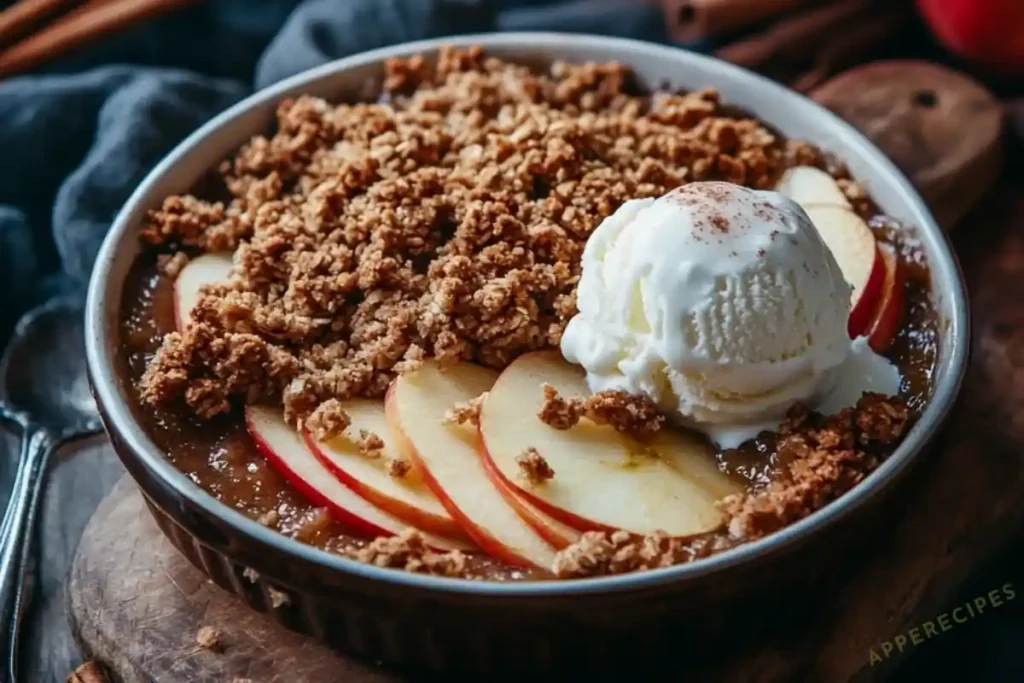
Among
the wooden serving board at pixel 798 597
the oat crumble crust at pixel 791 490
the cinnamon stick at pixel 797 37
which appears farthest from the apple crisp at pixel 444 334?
the cinnamon stick at pixel 797 37

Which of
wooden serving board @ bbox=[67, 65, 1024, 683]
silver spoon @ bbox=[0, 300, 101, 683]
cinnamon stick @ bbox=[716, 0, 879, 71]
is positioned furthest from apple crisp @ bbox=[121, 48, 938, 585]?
cinnamon stick @ bbox=[716, 0, 879, 71]

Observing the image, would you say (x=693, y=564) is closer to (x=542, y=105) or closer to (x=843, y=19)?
(x=542, y=105)

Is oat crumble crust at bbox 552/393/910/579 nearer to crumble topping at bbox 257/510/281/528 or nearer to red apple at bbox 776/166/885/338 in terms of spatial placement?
red apple at bbox 776/166/885/338

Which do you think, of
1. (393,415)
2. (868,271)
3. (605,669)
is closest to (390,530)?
(393,415)

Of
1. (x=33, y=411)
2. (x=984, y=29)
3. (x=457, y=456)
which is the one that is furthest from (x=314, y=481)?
(x=984, y=29)

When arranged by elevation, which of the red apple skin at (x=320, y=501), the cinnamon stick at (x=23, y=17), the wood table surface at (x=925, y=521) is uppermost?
the cinnamon stick at (x=23, y=17)

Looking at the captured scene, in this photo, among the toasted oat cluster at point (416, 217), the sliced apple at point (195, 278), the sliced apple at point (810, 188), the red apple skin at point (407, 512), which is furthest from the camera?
the sliced apple at point (810, 188)

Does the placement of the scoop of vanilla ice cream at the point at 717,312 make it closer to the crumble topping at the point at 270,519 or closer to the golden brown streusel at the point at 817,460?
the golden brown streusel at the point at 817,460
